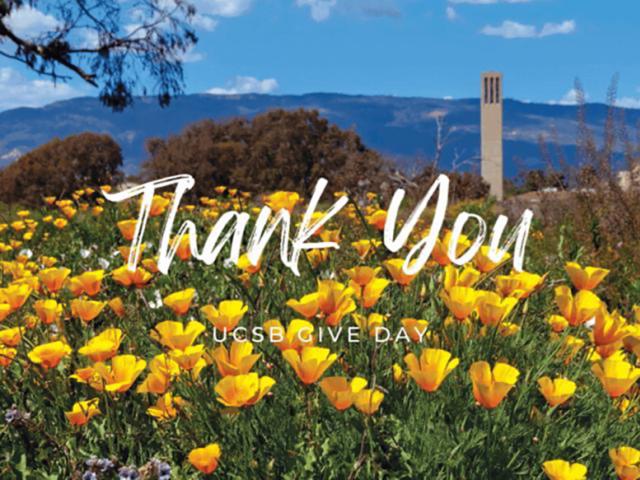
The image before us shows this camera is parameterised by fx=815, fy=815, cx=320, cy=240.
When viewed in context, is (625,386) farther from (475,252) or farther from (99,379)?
(99,379)

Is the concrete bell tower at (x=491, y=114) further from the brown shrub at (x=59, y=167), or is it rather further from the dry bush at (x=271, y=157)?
the brown shrub at (x=59, y=167)

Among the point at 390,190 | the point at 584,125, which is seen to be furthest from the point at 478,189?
the point at 584,125

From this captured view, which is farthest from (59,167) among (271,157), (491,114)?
(491,114)

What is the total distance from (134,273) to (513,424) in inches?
55.4

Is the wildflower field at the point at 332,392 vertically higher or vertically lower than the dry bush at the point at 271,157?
higher

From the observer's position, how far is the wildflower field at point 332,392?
1.92m

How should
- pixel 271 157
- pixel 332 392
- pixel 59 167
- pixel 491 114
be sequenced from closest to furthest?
pixel 332 392
pixel 271 157
pixel 59 167
pixel 491 114

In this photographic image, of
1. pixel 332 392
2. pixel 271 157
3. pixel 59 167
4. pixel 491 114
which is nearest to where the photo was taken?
pixel 332 392

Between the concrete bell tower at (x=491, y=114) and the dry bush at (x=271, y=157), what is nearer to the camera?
the dry bush at (x=271, y=157)

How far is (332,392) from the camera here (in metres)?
1.76

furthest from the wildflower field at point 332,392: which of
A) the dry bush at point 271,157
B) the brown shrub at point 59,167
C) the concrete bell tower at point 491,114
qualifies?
the concrete bell tower at point 491,114

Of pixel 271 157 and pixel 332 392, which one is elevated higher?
pixel 332 392

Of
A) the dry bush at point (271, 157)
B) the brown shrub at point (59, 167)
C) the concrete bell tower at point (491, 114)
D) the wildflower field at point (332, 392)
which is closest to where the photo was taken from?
the wildflower field at point (332, 392)

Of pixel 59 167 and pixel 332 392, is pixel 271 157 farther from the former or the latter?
pixel 332 392
